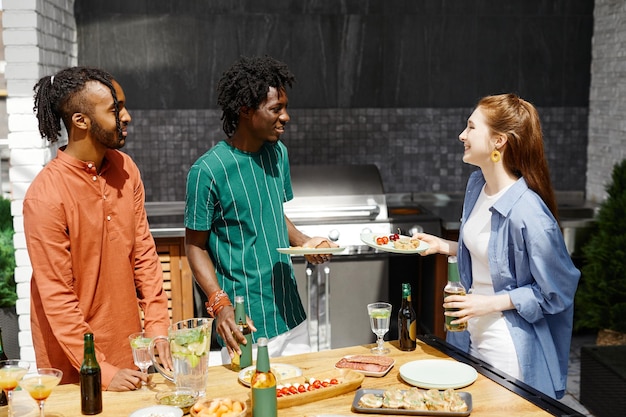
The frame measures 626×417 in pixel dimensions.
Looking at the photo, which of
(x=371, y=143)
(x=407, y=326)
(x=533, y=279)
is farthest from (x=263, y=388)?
(x=371, y=143)

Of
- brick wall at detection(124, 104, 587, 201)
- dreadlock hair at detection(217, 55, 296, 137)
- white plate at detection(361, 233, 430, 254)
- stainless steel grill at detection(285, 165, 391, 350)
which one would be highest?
dreadlock hair at detection(217, 55, 296, 137)

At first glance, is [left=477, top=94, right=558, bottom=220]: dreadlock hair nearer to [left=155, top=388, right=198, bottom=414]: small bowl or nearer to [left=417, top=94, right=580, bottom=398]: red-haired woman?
[left=417, top=94, right=580, bottom=398]: red-haired woman

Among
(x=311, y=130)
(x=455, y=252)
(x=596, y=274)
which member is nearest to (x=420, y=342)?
(x=455, y=252)

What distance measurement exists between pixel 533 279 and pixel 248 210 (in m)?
1.05

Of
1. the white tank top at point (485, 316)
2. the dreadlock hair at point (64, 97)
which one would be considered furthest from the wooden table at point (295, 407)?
the dreadlock hair at point (64, 97)

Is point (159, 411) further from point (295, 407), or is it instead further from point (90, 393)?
point (295, 407)

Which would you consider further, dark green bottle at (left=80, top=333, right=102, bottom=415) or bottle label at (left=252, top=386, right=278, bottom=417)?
dark green bottle at (left=80, top=333, right=102, bottom=415)

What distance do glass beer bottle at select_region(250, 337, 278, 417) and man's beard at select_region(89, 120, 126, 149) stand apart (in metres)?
0.93

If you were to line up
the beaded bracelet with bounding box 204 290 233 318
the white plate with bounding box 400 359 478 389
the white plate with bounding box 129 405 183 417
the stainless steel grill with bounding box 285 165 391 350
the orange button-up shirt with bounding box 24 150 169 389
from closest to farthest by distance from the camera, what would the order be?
the white plate with bounding box 129 405 183 417 → the white plate with bounding box 400 359 478 389 → the orange button-up shirt with bounding box 24 150 169 389 → the beaded bracelet with bounding box 204 290 233 318 → the stainless steel grill with bounding box 285 165 391 350

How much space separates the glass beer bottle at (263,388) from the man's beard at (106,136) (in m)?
0.93

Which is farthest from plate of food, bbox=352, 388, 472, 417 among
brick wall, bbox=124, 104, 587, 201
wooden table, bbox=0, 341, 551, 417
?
brick wall, bbox=124, 104, 587, 201

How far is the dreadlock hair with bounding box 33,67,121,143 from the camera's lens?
247 cm

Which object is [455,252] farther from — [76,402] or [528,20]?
[528,20]

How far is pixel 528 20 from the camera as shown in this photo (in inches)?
208
